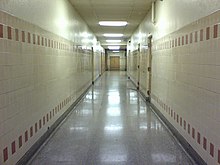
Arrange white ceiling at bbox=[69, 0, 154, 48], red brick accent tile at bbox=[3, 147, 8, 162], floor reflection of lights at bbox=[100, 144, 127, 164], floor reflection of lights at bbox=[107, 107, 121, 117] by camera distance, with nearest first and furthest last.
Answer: red brick accent tile at bbox=[3, 147, 8, 162] < floor reflection of lights at bbox=[100, 144, 127, 164] < floor reflection of lights at bbox=[107, 107, 121, 117] < white ceiling at bbox=[69, 0, 154, 48]

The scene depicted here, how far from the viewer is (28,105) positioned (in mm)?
3881

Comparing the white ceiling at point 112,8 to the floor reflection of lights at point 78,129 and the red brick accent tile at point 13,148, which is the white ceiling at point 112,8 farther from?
the red brick accent tile at point 13,148

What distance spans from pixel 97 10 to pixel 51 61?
4229 mm

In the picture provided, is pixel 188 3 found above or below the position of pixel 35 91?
above

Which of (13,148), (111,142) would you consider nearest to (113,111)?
(111,142)

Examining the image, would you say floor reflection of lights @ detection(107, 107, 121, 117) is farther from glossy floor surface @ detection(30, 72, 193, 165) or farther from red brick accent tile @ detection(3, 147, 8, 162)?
red brick accent tile @ detection(3, 147, 8, 162)

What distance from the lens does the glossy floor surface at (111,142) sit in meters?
3.76

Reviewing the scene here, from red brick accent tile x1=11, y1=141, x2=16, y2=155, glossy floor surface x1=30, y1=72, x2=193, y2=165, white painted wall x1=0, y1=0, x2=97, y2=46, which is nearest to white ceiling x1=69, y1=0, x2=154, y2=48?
white painted wall x1=0, y1=0, x2=97, y2=46

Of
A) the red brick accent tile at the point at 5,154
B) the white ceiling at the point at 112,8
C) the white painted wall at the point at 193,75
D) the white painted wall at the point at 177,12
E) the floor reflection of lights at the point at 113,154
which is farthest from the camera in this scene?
the white ceiling at the point at 112,8

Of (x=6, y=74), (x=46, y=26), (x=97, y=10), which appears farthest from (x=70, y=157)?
(x=97, y=10)

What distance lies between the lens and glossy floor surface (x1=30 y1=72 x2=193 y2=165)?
3.76 meters

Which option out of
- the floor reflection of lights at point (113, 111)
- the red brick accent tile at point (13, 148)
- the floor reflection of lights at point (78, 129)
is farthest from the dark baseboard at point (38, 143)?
the floor reflection of lights at point (113, 111)

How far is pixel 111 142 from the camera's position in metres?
4.57

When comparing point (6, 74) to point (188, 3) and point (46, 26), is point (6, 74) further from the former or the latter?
point (188, 3)
